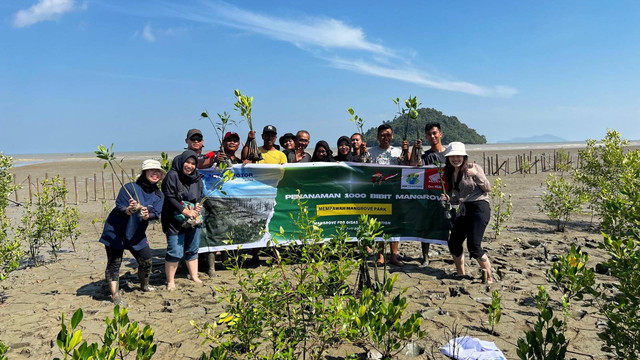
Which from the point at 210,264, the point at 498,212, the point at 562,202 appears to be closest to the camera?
the point at 210,264

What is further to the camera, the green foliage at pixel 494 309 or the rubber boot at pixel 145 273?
the rubber boot at pixel 145 273

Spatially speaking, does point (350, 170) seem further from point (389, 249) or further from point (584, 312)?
point (584, 312)

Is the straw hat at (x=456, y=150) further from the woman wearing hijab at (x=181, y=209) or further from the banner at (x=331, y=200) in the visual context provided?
the woman wearing hijab at (x=181, y=209)

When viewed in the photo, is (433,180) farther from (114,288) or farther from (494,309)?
(114,288)

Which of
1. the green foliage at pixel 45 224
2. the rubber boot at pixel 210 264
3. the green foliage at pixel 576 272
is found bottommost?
the rubber boot at pixel 210 264

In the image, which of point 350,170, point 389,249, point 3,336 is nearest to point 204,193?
point 350,170

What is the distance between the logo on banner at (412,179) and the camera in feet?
20.9

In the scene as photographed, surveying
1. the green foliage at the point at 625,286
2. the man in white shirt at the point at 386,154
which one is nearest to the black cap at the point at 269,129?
the man in white shirt at the point at 386,154

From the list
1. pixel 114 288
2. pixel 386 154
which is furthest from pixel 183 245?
pixel 386 154

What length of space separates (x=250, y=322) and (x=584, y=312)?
390 centimetres

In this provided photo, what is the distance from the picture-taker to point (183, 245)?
5496 mm

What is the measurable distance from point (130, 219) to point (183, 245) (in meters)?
0.85

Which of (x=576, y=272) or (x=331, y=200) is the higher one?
(x=331, y=200)

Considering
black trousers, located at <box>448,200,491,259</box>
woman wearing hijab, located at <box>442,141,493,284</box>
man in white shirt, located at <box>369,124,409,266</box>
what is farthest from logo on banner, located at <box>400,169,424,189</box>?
black trousers, located at <box>448,200,491,259</box>
